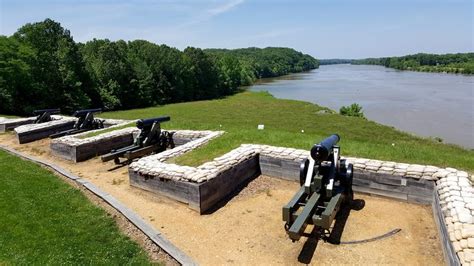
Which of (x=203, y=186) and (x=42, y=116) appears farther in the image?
(x=42, y=116)

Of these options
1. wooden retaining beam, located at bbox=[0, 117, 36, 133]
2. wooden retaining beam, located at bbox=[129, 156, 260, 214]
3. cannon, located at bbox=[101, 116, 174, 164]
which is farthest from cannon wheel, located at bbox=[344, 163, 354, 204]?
wooden retaining beam, located at bbox=[0, 117, 36, 133]

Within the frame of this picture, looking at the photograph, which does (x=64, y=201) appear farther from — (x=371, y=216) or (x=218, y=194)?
(x=371, y=216)

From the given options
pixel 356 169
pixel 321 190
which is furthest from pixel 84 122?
pixel 321 190

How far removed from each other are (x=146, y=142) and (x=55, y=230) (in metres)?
4.34

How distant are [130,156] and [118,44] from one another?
145 feet

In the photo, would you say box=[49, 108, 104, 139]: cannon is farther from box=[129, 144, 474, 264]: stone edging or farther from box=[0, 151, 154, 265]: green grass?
box=[129, 144, 474, 264]: stone edging

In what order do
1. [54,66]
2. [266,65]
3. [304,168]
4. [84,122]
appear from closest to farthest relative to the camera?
[304,168], [84,122], [54,66], [266,65]

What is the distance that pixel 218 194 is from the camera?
656 cm

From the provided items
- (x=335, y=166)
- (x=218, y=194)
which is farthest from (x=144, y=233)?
(x=335, y=166)

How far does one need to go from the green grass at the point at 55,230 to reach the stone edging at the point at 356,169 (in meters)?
1.26

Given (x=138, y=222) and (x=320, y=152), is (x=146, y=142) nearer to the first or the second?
(x=138, y=222)

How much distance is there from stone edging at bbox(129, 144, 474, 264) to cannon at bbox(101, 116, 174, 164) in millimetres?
1637

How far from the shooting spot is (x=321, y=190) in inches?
218

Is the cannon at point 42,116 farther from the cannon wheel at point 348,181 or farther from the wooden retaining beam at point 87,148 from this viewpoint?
the cannon wheel at point 348,181
